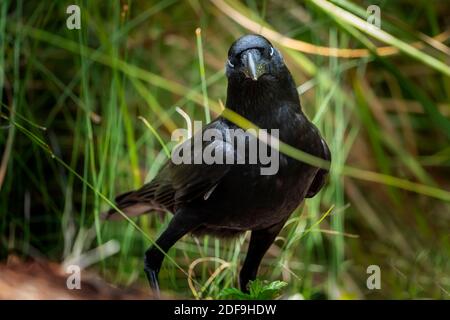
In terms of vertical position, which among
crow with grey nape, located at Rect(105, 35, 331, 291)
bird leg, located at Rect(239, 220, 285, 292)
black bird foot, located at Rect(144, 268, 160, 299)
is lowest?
black bird foot, located at Rect(144, 268, 160, 299)

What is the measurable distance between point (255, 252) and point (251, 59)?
15.9 inches

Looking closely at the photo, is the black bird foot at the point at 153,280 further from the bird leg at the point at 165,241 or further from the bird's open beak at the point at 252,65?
the bird's open beak at the point at 252,65

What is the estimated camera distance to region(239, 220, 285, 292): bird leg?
4.77 feet

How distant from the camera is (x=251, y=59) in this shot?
127 cm

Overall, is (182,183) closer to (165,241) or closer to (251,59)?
(165,241)


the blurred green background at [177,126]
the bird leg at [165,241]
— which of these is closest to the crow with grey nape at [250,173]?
the bird leg at [165,241]

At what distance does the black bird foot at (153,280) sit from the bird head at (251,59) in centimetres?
39

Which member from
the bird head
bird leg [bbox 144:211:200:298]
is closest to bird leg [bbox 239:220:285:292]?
bird leg [bbox 144:211:200:298]

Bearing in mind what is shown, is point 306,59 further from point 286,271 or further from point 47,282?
point 47,282

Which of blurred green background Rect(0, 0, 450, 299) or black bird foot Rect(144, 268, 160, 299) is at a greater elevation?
blurred green background Rect(0, 0, 450, 299)

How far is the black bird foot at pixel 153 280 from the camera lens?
4.62ft

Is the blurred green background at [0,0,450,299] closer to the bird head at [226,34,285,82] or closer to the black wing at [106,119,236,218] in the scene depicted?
the black wing at [106,119,236,218]

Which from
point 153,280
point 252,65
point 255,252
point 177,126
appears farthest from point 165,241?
point 177,126

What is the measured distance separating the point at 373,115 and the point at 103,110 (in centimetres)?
91
